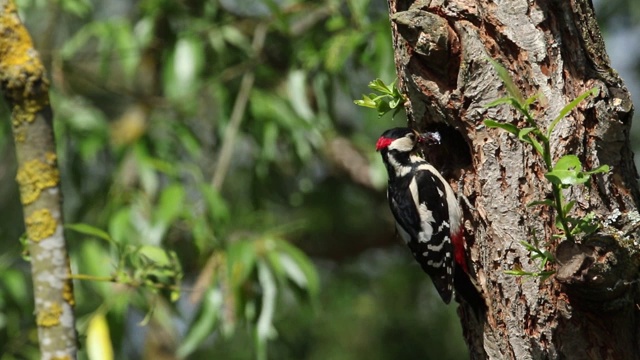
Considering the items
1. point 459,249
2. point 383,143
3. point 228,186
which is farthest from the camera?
point 228,186

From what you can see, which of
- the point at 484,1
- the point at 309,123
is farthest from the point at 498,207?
the point at 309,123

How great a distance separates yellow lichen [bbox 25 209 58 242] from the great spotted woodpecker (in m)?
0.98

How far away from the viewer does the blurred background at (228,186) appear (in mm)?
3873

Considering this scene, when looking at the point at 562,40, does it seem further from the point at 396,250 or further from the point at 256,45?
the point at 396,250

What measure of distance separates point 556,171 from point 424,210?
4.79ft

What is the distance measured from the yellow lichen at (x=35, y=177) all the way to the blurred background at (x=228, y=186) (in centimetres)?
33

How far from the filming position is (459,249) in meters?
2.93

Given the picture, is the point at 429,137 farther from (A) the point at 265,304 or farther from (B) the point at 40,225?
(A) the point at 265,304

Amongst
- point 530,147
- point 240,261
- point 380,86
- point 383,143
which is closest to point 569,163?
point 530,147

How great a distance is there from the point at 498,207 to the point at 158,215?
1818 mm

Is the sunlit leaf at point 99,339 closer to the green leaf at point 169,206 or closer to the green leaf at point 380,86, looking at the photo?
the green leaf at point 169,206

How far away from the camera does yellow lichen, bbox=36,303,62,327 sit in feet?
7.80

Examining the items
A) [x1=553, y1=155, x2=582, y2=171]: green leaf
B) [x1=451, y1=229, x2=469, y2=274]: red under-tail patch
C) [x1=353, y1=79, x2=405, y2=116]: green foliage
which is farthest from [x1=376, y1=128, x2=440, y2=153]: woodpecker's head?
[x1=553, y1=155, x2=582, y2=171]: green leaf

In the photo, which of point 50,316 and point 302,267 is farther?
point 302,267
